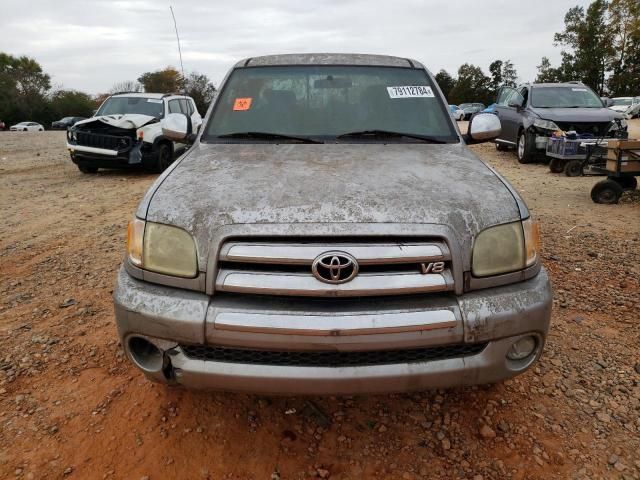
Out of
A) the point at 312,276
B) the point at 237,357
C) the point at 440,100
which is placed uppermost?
→ the point at 440,100

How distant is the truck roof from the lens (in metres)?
3.38

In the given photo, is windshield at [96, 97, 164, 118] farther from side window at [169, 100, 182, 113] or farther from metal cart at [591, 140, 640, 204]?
metal cart at [591, 140, 640, 204]

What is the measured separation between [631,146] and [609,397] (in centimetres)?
497

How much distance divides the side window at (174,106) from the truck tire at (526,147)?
762 cm

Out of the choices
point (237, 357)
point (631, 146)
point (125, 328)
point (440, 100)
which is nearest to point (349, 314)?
point (237, 357)

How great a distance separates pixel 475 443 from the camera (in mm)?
2172

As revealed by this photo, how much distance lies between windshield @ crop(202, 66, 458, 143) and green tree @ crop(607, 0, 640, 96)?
159 ft

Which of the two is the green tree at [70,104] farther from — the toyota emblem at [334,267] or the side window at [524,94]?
the toyota emblem at [334,267]

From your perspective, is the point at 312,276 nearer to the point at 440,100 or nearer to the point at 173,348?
the point at 173,348

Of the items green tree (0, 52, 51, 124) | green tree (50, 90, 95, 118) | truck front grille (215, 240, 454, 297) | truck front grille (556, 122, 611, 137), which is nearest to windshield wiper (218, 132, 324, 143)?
truck front grille (215, 240, 454, 297)

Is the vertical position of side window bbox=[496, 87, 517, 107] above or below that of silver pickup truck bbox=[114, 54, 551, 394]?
above

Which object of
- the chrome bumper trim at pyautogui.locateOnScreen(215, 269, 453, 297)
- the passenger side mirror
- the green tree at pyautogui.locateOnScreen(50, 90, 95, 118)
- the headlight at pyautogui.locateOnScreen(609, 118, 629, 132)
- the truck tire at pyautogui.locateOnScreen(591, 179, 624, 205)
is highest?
the green tree at pyautogui.locateOnScreen(50, 90, 95, 118)

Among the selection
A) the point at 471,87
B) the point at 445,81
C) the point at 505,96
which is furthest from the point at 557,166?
the point at 445,81

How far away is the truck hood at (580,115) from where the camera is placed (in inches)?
367
